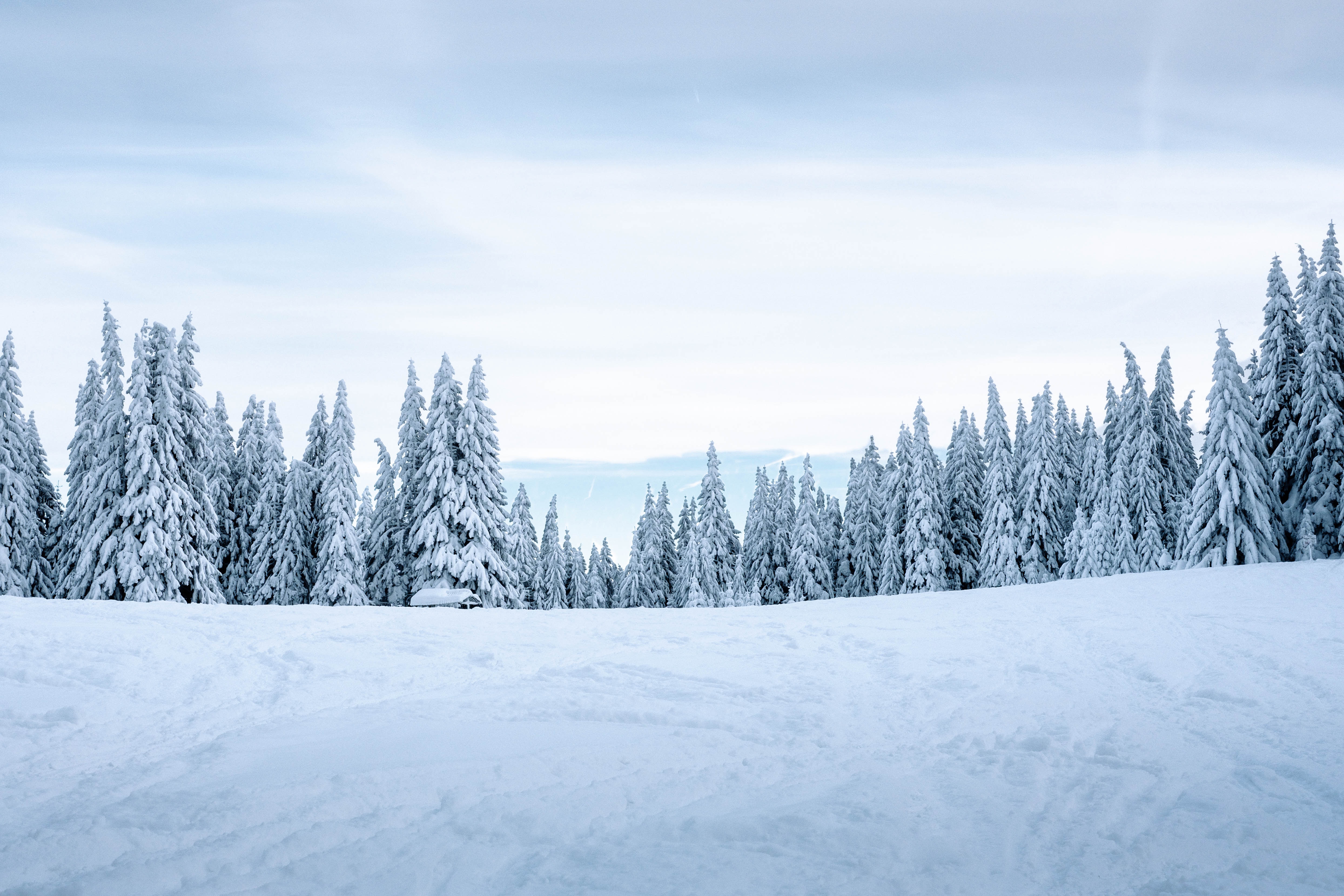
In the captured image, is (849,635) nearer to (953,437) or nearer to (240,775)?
(240,775)

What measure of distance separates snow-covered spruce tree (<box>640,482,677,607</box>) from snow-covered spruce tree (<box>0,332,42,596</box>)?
38432mm

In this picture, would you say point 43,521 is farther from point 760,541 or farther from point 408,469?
point 760,541

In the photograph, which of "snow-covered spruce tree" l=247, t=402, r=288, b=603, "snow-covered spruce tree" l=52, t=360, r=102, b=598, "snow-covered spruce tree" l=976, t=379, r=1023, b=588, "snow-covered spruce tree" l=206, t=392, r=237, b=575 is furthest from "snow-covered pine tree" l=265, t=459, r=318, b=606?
"snow-covered spruce tree" l=976, t=379, r=1023, b=588


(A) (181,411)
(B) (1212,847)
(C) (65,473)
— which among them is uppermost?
(A) (181,411)

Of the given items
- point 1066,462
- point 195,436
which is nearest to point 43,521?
point 195,436

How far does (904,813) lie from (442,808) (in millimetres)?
3788

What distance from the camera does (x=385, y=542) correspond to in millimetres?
42719

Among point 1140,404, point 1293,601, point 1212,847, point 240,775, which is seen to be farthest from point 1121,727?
point 1140,404

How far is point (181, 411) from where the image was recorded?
3544cm

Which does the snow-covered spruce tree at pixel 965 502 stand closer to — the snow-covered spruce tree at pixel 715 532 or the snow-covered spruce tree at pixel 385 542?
the snow-covered spruce tree at pixel 715 532

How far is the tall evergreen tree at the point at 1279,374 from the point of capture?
101 feet

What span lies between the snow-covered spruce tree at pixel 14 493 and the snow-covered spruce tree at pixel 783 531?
42.9 meters

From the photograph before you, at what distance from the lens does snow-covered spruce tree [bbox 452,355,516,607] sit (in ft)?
119

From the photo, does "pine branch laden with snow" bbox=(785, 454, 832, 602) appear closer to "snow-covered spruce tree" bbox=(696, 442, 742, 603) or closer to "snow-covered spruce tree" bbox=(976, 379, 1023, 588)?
"snow-covered spruce tree" bbox=(696, 442, 742, 603)
